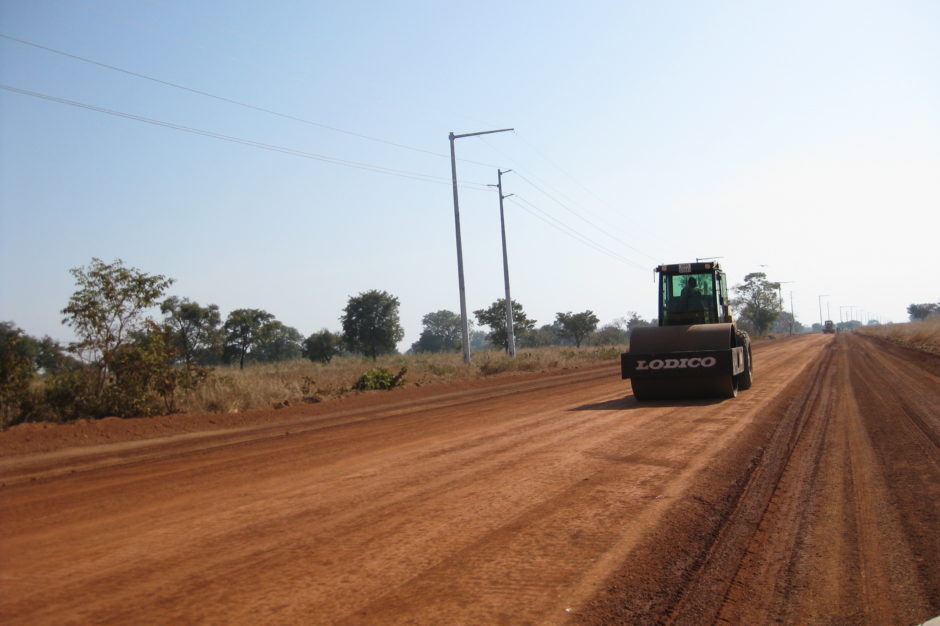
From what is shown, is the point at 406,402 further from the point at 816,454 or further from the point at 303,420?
the point at 816,454

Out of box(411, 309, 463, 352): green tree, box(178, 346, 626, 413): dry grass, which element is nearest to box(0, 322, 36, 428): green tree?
box(178, 346, 626, 413): dry grass

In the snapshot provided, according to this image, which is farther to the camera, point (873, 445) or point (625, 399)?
point (625, 399)

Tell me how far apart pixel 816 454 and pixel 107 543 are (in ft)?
26.3

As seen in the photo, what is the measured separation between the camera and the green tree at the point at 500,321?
71062 millimetres

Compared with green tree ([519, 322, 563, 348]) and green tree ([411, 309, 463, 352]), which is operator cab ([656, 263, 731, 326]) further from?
green tree ([411, 309, 463, 352])

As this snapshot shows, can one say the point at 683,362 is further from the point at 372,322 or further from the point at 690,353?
the point at 372,322

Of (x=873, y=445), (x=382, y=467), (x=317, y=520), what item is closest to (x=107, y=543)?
(x=317, y=520)

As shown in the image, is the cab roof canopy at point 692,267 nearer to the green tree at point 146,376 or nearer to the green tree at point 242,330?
the green tree at point 146,376

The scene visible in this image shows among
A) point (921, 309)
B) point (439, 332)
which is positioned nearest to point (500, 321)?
point (439, 332)

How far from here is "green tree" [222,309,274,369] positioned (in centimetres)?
5688

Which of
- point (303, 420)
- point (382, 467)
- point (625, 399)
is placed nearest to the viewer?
point (382, 467)

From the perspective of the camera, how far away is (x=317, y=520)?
6.02m

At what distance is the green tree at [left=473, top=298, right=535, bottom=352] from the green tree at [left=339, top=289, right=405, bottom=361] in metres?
9.45

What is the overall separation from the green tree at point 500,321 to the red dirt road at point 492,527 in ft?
194
